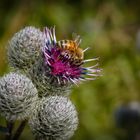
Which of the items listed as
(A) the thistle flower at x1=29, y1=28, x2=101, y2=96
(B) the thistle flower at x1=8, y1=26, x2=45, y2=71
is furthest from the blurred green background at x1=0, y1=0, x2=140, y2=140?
(A) the thistle flower at x1=29, y1=28, x2=101, y2=96

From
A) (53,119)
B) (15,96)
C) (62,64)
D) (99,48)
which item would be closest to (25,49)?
(62,64)

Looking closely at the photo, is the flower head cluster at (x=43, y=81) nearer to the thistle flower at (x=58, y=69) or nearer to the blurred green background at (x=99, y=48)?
the thistle flower at (x=58, y=69)

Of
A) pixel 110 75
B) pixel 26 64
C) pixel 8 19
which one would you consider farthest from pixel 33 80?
pixel 8 19

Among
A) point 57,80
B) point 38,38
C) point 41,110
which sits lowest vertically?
point 41,110

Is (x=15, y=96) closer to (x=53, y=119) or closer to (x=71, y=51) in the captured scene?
(x=53, y=119)

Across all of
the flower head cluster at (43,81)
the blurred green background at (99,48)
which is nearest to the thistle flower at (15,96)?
the flower head cluster at (43,81)

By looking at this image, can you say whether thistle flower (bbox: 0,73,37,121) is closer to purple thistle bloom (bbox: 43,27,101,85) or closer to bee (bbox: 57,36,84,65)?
purple thistle bloom (bbox: 43,27,101,85)

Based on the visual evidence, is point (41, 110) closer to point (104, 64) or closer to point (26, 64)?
point (26, 64)
